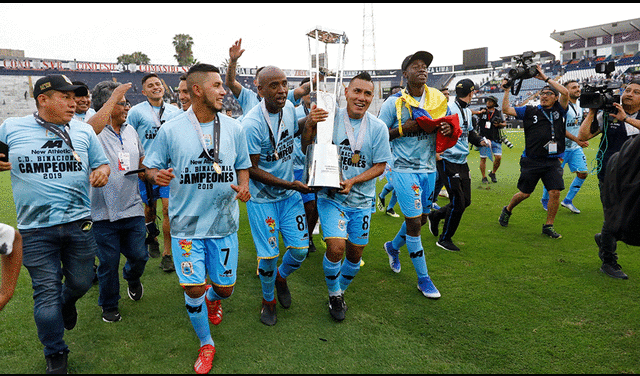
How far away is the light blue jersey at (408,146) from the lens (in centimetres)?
479

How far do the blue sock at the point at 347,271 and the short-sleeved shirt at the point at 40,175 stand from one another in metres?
2.46

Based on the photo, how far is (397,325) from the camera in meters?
3.84

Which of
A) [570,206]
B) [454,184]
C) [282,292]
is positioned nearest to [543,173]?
[454,184]

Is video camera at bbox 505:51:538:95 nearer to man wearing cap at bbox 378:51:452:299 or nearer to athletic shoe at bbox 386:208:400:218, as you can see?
man wearing cap at bbox 378:51:452:299

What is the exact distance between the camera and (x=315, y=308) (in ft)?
13.9

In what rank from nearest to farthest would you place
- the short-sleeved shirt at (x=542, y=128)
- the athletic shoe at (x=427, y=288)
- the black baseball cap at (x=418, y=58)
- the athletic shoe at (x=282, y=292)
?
the athletic shoe at (x=282, y=292), the athletic shoe at (x=427, y=288), the black baseball cap at (x=418, y=58), the short-sleeved shirt at (x=542, y=128)

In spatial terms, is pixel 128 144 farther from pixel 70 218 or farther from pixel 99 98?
pixel 70 218

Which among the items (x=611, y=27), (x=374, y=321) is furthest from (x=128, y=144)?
(x=611, y=27)

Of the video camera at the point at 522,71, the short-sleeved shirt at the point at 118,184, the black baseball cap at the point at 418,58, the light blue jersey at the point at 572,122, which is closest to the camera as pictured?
the short-sleeved shirt at the point at 118,184

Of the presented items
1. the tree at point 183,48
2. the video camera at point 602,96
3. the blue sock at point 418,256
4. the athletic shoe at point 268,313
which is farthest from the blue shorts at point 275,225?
the tree at point 183,48

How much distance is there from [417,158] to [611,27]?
66.1m

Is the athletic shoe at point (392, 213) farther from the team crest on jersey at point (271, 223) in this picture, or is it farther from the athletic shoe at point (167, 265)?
the team crest on jersey at point (271, 223)

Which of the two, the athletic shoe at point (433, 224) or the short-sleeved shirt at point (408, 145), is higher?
the short-sleeved shirt at point (408, 145)

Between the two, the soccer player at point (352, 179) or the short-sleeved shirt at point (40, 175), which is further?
the soccer player at point (352, 179)
